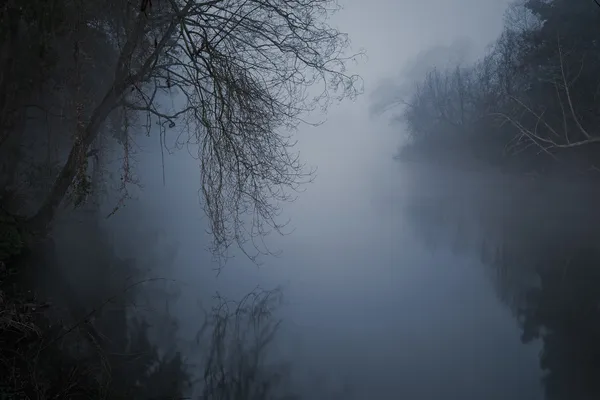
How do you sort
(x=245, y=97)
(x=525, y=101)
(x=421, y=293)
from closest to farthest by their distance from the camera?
(x=245, y=97)
(x=421, y=293)
(x=525, y=101)

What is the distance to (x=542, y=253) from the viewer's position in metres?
10.5

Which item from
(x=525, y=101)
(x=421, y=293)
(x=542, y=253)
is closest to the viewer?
(x=421, y=293)

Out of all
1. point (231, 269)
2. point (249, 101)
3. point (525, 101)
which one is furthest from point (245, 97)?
point (525, 101)

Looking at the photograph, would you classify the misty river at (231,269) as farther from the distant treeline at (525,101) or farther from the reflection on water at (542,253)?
the distant treeline at (525,101)

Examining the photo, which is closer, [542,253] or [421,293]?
[421,293]

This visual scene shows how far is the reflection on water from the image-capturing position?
566cm

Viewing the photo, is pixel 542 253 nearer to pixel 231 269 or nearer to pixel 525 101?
pixel 231 269

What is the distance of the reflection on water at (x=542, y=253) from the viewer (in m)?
5.66

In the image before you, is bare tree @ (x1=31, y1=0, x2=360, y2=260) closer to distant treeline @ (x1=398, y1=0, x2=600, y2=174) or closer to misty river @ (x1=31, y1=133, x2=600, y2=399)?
misty river @ (x1=31, y1=133, x2=600, y2=399)

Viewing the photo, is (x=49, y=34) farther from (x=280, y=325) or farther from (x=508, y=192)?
(x=508, y=192)

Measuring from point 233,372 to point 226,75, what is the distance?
3340 millimetres

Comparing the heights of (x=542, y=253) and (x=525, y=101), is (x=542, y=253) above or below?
below

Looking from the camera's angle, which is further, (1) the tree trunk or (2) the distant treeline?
(2) the distant treeline

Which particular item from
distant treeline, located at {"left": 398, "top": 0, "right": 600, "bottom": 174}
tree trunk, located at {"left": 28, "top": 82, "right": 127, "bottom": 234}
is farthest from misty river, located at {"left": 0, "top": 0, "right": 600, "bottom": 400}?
distant treeline, located at {"left": 398, "top": 0, "right": 600, "bottom": 174}
